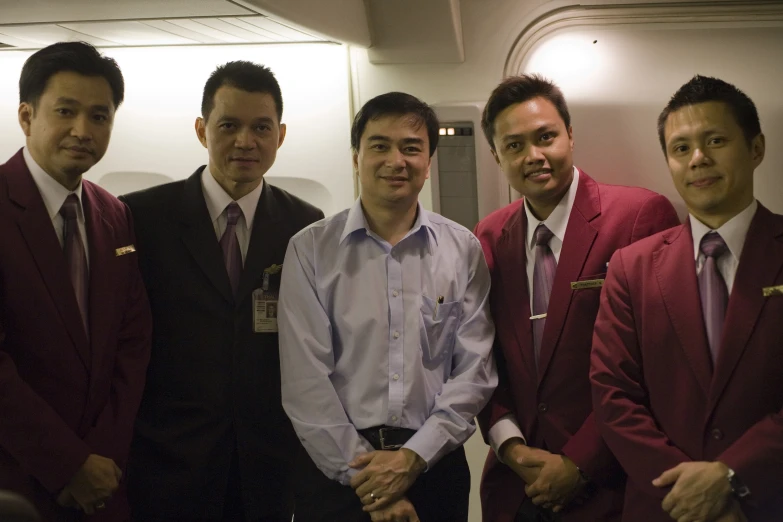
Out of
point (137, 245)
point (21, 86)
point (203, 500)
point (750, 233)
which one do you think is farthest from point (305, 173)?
point (750, 233)

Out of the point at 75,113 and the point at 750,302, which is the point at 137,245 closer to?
the point at 75,113

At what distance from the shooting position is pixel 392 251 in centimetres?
248

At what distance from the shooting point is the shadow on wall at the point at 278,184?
11.5 feet

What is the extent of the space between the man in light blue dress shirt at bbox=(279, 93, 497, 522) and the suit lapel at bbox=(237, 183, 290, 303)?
17cm

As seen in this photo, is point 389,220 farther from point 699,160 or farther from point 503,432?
point 699,160

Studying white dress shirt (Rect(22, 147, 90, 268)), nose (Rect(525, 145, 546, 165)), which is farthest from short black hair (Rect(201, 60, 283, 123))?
nose (Rect(525, 145, 546, 165))

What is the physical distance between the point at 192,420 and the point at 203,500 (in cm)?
28

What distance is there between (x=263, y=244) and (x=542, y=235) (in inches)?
39.4

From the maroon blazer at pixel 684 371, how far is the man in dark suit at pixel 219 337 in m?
1.17

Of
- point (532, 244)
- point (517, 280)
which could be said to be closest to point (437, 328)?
point (517, 280)

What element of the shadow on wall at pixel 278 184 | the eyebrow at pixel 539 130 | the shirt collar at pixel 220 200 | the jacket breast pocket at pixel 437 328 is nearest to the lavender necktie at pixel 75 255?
the shirt collar at pixel 220 200

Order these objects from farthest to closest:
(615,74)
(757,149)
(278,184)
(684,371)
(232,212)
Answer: (278,184) → (615,74) → (232,212) → (757,149) → (684,371)

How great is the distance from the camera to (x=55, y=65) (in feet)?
7.95

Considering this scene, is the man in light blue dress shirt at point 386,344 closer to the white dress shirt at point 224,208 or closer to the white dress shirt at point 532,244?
the white dress shirt at point 532,244
